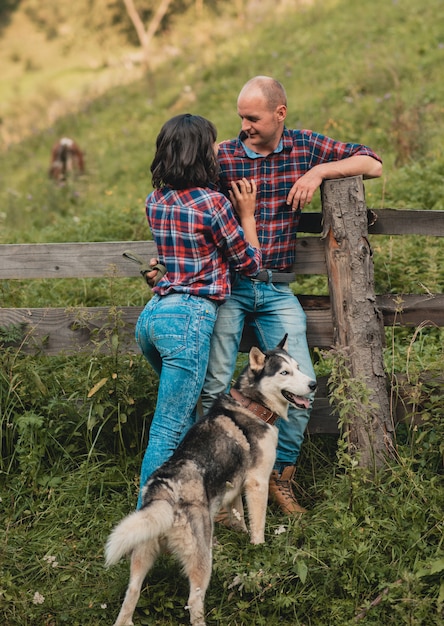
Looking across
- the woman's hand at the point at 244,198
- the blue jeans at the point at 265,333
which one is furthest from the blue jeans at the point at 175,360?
the woman's hand at the point at 244,198

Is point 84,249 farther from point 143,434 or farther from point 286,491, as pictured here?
point 286,491

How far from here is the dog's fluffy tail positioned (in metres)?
3.37

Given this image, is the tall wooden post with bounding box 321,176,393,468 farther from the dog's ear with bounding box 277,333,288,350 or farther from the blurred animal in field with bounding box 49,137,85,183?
the blurred animal in field with bounding box 49,137,85,183

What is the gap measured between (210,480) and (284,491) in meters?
0.80

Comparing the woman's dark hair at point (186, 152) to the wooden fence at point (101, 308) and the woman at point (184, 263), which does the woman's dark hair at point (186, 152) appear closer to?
the woman at point (184, 263)

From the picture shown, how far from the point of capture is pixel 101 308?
5.12 meters

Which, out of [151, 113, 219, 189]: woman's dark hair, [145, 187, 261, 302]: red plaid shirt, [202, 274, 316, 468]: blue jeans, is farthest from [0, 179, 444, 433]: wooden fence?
[151, 113, 219, 189]: woman's dark hair

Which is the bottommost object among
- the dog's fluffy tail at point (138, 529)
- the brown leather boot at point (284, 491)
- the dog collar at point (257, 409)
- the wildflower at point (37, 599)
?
the wildflower at point (37, 599)

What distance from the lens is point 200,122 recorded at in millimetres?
4102

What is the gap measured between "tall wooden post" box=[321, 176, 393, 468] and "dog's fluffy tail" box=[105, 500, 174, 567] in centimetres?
148

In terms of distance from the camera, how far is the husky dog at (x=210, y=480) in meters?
3.60

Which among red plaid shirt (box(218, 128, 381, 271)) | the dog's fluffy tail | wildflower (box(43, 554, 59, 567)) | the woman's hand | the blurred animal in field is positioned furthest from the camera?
the blurred animal in field

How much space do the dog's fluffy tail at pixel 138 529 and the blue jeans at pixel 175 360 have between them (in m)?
0.50

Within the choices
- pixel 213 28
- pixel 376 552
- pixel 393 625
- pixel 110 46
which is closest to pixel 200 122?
pixel 376 552
